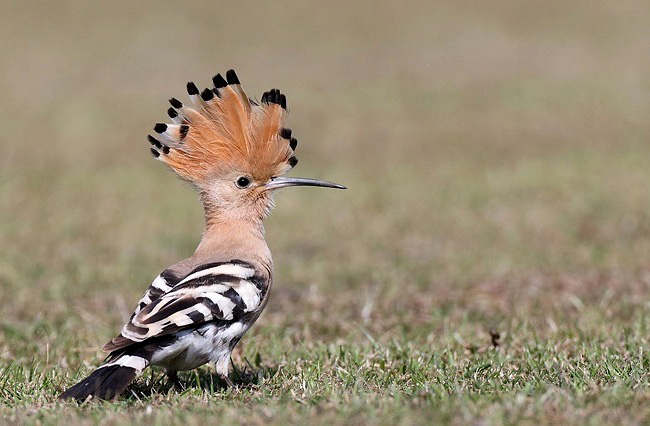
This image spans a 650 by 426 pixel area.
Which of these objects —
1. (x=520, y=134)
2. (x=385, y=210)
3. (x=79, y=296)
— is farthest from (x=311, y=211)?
(x=520, y=134)

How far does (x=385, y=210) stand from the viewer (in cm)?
949

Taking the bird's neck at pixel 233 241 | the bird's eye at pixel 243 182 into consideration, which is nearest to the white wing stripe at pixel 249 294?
the bird's neck at pixel 233 241

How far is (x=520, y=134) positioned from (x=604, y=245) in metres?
5.43

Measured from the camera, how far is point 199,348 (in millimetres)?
3920

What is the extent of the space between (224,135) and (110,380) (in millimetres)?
1374

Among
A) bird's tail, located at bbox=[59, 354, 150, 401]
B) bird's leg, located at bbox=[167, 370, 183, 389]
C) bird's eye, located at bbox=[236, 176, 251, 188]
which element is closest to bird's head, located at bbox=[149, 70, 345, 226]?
bird's eye, located at bbox=[236, 176, 251, 188]

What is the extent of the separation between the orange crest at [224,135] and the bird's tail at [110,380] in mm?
1152

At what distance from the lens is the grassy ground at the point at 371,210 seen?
3873 mm

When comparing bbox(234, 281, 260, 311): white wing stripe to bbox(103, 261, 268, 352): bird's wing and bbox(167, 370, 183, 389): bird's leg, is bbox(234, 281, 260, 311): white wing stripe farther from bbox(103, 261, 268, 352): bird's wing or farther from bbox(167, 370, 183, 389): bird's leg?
bbox(167, 370, 183, 389): bird's leg

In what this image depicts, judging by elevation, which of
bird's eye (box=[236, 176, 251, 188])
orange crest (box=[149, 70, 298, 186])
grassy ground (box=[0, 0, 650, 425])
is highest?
orange crest (box=[149, 70, 298, 186])

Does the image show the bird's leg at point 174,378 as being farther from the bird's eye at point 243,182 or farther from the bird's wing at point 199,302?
the bird's eye at point 243,182

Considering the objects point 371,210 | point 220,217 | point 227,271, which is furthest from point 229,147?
point 371,210

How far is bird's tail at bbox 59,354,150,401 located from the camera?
141 inches

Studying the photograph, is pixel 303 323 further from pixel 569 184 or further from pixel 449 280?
pixel 569 184
